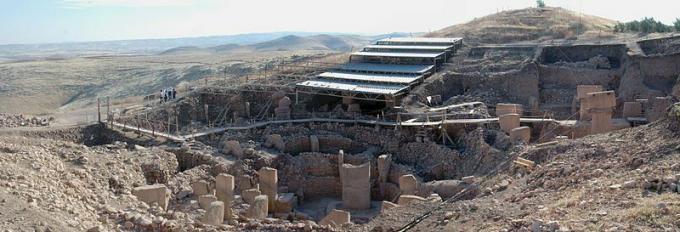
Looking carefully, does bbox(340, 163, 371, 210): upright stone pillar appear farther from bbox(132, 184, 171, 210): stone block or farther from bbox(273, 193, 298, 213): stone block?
bbox(132, 184, 171, 210): stone block

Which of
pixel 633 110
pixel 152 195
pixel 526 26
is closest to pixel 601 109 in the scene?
pixel 633 110

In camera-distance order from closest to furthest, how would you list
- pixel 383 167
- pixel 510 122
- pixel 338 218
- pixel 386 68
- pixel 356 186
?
pixel 338 218, pixel 356 186, pixel 510 122, pixel 383 167, pixel 386 68

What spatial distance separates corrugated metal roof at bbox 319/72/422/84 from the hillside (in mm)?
9077

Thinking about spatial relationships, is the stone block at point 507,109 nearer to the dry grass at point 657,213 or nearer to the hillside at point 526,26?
the dry grass at point 657,213

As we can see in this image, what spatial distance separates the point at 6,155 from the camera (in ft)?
55.0

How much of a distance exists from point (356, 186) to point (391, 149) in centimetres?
364

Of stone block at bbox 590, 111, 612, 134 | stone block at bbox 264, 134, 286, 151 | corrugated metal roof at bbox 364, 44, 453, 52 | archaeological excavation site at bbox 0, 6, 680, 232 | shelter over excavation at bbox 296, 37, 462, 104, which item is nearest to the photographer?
archaeological excavation site at bbox 0, 6, 680, 232

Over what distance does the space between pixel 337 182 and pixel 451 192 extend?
6.51 m

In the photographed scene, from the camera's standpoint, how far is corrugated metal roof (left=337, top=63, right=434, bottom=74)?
97.7 feet

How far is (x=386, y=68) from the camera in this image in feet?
101

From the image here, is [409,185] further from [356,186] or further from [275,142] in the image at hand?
[275,142]

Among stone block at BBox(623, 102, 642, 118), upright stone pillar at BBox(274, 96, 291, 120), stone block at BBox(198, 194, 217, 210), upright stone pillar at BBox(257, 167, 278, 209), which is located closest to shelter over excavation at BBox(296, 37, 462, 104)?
upright stone pillar at BBox(274, 96, 291, 120)

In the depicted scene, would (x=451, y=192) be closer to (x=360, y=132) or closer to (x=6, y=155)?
(x=360, y=132)

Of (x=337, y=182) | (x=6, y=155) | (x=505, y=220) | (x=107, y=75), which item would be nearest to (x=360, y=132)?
(x=337, y=182)
